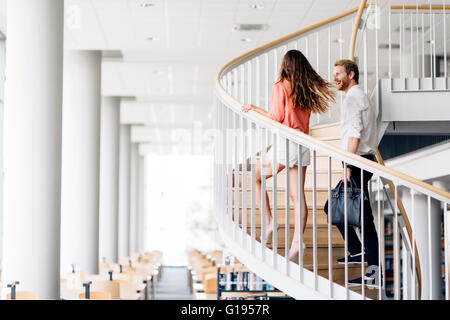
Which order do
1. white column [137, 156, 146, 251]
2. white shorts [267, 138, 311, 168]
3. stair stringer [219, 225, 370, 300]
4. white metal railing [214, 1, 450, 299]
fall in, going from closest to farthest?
1. white metal railing [214, 1, 450, 299]
2. stair stringer [219, 225, 370, 300]
3. white shorts [267, 138, 311, 168]
4. white column [137, 156, 146, 251]

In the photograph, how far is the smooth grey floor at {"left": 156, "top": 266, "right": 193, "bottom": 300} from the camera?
1467cm

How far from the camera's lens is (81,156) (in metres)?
10.0

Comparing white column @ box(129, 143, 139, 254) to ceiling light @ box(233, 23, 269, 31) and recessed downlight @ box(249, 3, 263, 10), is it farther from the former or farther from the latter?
recessed downlight @ box(249, 3, 263, 10)

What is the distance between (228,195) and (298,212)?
0.88 m

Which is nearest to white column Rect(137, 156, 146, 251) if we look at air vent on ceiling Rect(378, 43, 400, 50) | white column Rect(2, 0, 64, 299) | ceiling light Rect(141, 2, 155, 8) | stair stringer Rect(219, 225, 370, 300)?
air vent on ceiling Rect(378, 43, 400, 50)

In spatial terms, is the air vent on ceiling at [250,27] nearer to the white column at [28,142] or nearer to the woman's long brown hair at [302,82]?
the white column at [28,142]

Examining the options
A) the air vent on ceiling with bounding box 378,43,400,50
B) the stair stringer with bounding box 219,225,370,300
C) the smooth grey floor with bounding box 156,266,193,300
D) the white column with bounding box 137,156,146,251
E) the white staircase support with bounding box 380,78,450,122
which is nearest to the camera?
the stair stringer with bounding box 219,225,370,300

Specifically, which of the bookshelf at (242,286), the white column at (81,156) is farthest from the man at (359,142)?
the white column at (81,156)

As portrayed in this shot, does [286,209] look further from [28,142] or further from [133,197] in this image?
[133,197]

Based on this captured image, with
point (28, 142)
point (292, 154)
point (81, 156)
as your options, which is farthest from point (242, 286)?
point (81, 156)

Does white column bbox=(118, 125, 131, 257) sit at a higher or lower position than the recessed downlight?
lower

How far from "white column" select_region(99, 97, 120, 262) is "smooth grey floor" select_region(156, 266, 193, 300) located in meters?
1.80

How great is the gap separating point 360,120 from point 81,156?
6570mm

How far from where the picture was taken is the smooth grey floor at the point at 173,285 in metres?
14.7
